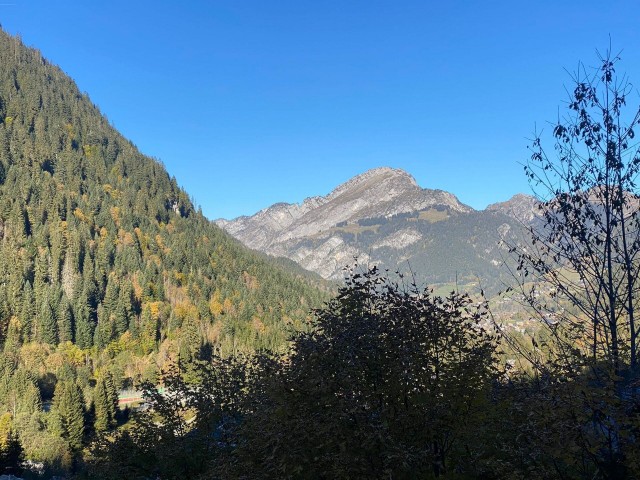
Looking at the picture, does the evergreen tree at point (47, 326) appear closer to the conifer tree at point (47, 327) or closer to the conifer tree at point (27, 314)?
the conifer tree at point (47, 327)

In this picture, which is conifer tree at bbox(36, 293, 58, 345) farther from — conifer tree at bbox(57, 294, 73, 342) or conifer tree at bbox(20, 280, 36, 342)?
conifer tree at bbox(20, 280, 36, 342)

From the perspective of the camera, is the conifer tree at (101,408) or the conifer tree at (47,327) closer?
the conifer tree at (101,408)

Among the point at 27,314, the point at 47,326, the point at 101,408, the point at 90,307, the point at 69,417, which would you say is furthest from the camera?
the point at 90,307

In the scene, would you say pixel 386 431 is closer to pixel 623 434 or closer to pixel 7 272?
pixel 623 434

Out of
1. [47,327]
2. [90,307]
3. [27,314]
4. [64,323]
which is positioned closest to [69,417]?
[47,327]

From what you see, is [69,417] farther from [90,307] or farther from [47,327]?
[90,307]

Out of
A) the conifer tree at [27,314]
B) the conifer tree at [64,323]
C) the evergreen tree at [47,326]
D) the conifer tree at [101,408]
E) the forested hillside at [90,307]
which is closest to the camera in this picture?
the conifer tree at [101,408]

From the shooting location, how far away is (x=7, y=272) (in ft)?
450

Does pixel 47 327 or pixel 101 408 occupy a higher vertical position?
pixel 47 327

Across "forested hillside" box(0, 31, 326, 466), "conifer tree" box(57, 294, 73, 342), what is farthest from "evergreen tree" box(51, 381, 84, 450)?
"conifer tree" box(57, 294, 73, 342)

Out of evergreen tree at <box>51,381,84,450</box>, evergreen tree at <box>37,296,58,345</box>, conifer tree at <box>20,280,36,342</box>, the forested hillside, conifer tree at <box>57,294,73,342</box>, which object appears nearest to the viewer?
evergreen tree at <box>51,381,84,450</box>

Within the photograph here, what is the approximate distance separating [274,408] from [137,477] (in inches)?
449

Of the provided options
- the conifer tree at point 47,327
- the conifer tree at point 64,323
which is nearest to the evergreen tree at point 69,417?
the conifer tree at point 47,327

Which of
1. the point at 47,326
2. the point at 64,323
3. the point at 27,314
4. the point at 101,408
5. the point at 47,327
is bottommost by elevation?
the point at 101,408
